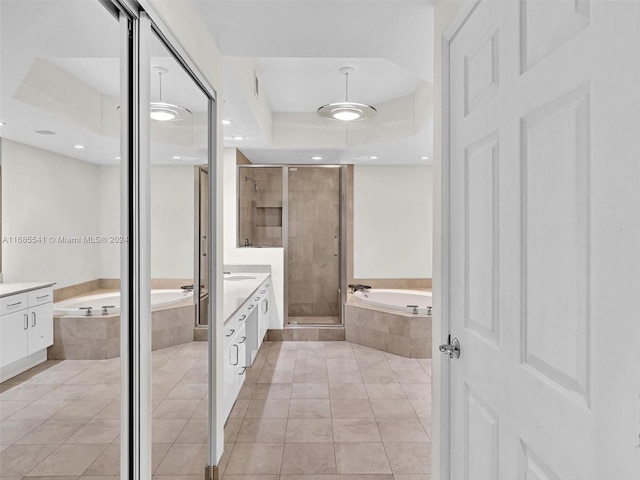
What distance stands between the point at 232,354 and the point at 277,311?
7.57 ft

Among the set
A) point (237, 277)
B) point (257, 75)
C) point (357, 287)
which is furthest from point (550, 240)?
point (357, 287)

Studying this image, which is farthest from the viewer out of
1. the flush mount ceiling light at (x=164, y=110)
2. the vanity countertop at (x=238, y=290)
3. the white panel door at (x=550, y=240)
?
the vanity countertop at (x=238, y=290)

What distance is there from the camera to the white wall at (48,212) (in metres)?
0.76

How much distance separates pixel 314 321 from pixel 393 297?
112cm

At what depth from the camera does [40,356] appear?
2.82 feet

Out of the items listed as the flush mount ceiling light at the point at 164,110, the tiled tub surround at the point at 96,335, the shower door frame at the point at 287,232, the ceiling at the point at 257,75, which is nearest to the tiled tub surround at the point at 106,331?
the tiled tub surround at the point at 96,335

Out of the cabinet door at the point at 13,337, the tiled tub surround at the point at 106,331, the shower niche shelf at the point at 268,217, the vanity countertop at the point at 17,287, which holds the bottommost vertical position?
the tiled tub surround at the point at 106,331

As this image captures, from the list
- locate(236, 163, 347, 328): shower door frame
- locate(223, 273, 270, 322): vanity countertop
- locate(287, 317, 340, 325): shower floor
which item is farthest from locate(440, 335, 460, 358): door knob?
locate(287, 317, 340, 325): shower floor

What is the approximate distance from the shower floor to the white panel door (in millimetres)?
3811

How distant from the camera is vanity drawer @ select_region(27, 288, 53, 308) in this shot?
2.64 feet

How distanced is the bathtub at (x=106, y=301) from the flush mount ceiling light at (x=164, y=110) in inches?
24.0

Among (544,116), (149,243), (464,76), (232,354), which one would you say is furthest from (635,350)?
(232,354)

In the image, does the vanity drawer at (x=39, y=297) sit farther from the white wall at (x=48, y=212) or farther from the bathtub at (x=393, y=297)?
the bathtub at (x=393, y=297)

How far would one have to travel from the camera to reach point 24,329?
80 centimetres
